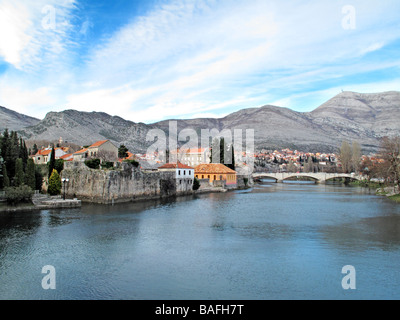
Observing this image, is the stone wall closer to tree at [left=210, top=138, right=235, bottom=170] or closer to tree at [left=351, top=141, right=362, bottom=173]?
tree at [left=210, top=138, right=235, bottom=170]

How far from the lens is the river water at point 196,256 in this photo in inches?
385

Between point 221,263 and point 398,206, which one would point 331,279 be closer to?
point 221,263

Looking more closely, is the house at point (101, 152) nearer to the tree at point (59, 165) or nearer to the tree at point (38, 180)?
the tree at point (59, 165)

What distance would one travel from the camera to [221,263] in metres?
12.1

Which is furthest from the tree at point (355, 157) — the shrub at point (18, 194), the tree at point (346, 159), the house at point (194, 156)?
the shrub at point (18, 194)

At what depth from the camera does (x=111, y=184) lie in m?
28.7

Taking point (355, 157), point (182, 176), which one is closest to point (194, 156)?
point (182, 176)

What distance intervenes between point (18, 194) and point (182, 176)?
799 inches

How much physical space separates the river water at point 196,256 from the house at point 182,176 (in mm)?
16641

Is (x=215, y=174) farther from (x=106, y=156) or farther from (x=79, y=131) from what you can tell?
(x=79, y=131)

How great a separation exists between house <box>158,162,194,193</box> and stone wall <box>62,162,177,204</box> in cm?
437

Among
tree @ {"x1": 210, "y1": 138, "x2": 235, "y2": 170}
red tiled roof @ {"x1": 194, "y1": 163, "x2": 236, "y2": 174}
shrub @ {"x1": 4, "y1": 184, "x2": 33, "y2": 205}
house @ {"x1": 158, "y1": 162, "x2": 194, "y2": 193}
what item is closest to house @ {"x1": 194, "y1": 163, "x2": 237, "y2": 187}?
red tiled roof @ {"x1": 194, "y1": 163, "x2": 236, "y2": 174}

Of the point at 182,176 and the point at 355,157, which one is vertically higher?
the point at 355,157

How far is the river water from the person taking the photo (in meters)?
9.79
